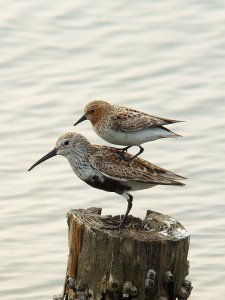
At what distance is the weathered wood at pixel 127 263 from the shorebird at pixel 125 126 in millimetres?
1855

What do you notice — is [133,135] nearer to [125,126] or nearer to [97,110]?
[125,126]

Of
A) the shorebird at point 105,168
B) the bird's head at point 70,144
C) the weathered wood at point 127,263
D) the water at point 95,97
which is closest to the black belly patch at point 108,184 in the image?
the shorebird at point 105,168

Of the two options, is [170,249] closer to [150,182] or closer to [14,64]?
[150,182]

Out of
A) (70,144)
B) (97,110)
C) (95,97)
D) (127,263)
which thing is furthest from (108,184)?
(95,97)

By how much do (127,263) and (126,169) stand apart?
1.45 metres

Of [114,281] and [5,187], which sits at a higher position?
[114,281]

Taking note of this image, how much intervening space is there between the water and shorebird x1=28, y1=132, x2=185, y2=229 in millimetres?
3365

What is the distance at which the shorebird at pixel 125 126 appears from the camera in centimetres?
1224

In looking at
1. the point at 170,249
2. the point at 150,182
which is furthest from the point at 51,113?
the point at 170,249

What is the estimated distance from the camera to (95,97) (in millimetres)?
18203

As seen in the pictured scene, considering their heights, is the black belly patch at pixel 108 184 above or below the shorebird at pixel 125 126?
below

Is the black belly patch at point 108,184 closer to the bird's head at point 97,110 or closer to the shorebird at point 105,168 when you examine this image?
the shorebird at point 105,168

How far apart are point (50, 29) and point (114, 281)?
1074 centimetres

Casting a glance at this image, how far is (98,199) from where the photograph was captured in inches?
632
